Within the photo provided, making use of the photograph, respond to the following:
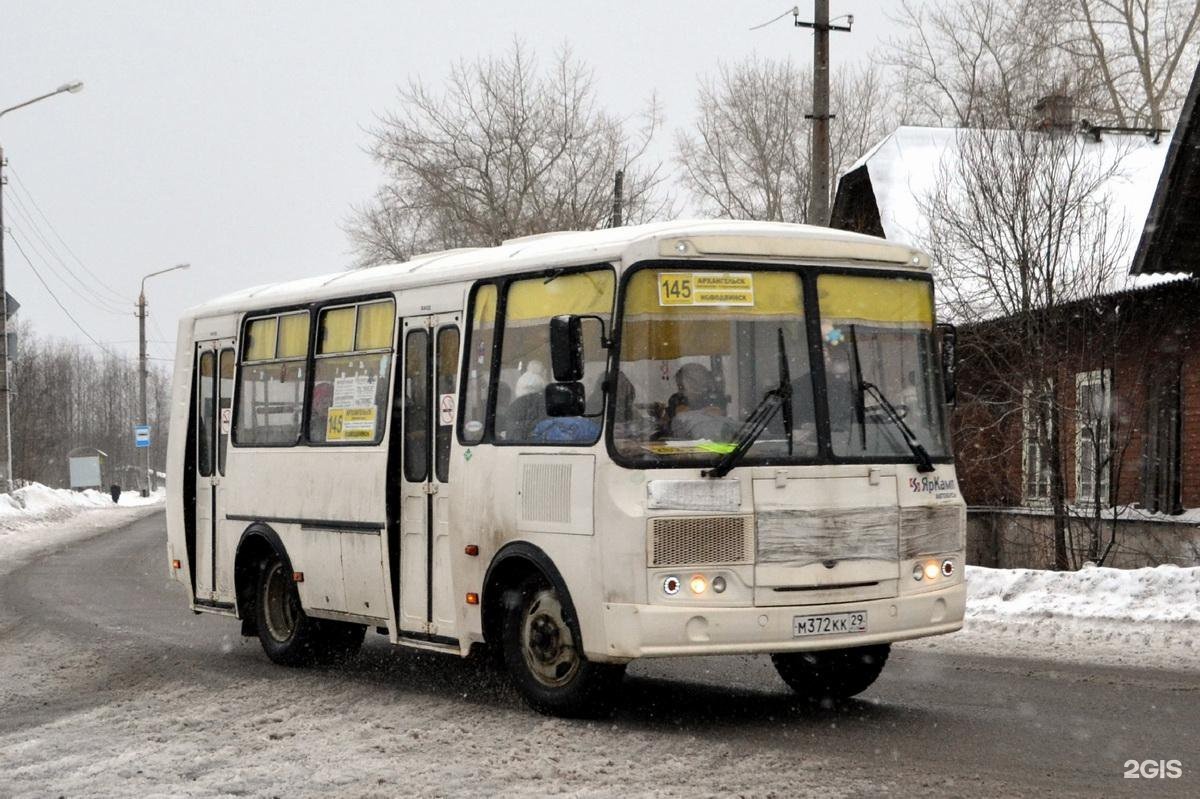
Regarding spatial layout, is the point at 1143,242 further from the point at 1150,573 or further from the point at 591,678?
the point at 591,678

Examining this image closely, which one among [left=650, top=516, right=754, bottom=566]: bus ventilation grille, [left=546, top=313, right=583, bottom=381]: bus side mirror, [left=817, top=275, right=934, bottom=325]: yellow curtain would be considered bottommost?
[left=650, top=516, right=754, bottom=566]: bus ventilation grille

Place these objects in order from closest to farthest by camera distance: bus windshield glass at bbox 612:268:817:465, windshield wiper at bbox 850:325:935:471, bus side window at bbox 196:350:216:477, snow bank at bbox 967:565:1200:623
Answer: bus windshield glass at bbox 612:268:817:465 < windshield wiper at bbox 850:325:935:471 < bus side window at bbox 196:350:216:477 < snow bank at bbox 967:565:1200:623

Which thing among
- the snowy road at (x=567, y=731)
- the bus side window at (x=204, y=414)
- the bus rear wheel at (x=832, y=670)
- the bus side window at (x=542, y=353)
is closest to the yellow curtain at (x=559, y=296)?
the bus side window at (x=542, y=353)

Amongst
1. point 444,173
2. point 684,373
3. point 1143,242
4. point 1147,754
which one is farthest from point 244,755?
point 444,173

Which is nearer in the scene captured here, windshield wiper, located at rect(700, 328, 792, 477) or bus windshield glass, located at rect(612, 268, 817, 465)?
windshield wiper, located at rect(700, 328, 792, 477)

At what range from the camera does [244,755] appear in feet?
27.8

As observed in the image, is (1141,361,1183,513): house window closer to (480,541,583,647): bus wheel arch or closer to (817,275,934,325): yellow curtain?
(817,275,934,325): yellow curtain

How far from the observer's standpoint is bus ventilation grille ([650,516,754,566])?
8.95 metres

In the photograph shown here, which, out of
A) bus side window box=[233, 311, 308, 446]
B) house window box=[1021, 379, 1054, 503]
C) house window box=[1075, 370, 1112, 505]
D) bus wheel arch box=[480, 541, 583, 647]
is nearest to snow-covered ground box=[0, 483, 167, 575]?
bus side window box=[233, 311, 308, 446]

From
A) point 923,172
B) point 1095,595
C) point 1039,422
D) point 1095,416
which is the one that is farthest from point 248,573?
point 923,172

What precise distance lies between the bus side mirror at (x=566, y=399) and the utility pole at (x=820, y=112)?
11765mm

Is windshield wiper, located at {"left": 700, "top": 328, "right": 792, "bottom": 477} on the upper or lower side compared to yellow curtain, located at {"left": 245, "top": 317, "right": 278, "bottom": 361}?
lower

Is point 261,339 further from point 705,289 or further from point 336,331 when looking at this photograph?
point 705,289

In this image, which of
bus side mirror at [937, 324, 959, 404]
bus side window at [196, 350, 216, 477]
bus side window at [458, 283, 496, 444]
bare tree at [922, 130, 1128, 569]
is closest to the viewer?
bus side mirror at [937, 324, 959, 404]
